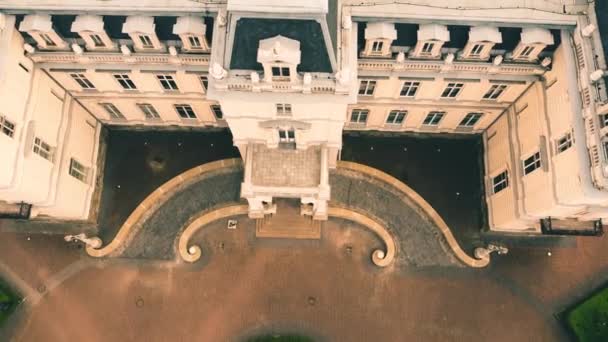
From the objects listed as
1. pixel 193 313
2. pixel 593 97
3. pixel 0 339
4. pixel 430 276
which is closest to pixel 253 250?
pixel 193 313

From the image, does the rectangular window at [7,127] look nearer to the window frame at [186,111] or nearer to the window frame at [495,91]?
the window frame at [186,111]

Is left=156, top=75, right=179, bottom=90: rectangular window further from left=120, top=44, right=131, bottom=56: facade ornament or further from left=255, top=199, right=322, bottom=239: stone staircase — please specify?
left=255, top=199, right=322, bottom=239: stone staircase

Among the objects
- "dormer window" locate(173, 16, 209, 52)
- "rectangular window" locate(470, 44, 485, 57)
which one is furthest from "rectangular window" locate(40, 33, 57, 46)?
"rectangular window" locate(470, 44, 485, 57)

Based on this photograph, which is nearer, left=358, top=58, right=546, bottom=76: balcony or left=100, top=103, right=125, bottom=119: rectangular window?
left=358, top=58, right=546, bottom=76: balcony

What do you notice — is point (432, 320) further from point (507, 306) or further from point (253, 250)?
point (253, 250)

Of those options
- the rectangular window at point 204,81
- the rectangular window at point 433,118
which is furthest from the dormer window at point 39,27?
the rectangular window at point 433,118

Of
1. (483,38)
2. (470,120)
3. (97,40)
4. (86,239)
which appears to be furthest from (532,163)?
(86,239)

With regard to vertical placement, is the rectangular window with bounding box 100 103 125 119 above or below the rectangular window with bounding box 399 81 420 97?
below
